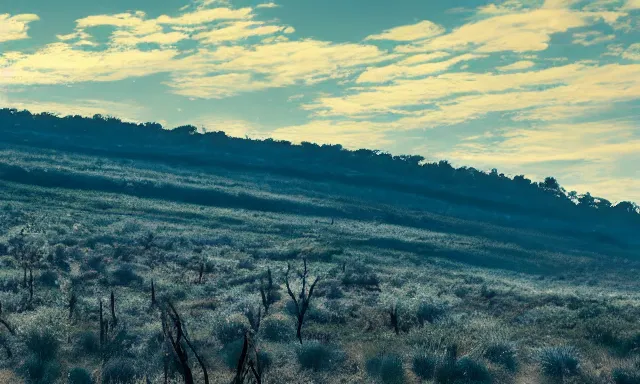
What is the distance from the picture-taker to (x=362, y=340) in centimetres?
1509

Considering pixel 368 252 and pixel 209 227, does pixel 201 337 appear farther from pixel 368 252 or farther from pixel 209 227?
pixel 209 227

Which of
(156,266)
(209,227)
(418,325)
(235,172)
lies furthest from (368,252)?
(235,172)

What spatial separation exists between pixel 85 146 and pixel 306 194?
38.4m

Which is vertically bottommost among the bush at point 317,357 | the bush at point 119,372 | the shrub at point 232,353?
the bush at point 119,372

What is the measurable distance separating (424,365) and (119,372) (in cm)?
638

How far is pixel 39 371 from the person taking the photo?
12039 millimetres

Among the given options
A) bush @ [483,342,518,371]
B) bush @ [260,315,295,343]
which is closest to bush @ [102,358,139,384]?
bush @ [260,315,295,343]

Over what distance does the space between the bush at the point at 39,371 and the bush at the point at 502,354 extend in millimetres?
9403

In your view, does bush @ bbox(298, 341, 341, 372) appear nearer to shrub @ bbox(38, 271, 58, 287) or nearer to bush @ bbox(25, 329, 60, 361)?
bush @ bbox(25, 329, 60, 361)

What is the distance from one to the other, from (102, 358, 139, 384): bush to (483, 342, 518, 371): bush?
782cm

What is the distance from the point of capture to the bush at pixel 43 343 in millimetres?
13076

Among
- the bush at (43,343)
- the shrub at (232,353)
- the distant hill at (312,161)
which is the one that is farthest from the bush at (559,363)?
the distant hill at (312,161)

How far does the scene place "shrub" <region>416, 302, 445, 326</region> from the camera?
1923 cm

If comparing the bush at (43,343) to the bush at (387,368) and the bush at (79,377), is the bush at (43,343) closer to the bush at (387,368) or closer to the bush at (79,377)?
the bush at (79,377)
